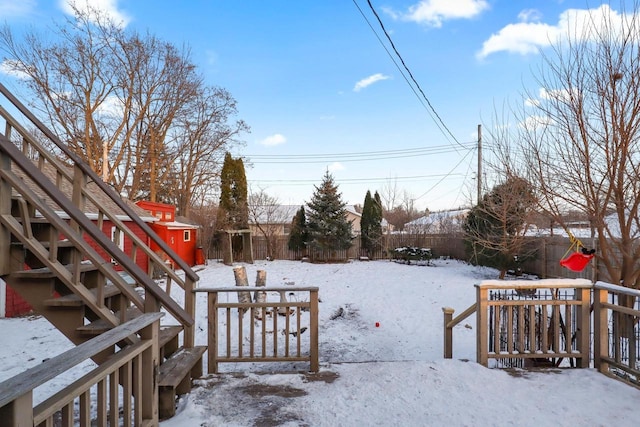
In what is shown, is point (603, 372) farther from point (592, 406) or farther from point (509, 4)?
point (509, 4)

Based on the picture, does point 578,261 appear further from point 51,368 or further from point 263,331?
point 51,368

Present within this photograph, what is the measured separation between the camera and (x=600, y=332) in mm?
3346

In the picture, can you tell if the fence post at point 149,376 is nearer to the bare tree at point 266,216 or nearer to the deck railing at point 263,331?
the deck railing at point 263,331

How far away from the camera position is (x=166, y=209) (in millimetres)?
13562

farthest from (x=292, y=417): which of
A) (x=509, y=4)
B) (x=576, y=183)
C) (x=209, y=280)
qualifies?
(x=209, y=280)

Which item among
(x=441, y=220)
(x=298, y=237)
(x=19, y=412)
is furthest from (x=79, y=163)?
(x=441, y=220)

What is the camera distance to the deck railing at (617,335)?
9.86 ft

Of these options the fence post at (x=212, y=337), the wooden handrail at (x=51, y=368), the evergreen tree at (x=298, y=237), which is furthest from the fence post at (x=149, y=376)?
the evergreen tree at (x=298, y=237)

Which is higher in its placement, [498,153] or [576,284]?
[498,153]

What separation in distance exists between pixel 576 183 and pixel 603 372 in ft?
6.93

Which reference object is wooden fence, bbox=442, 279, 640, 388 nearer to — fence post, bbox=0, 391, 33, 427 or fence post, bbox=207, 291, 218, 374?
fence post, bbox=207, 291, 218, 374

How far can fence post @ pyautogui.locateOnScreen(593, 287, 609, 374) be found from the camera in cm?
330

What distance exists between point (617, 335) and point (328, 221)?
12.5 meters

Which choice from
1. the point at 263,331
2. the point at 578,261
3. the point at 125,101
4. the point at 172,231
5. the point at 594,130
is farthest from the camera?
the point at 125,101
